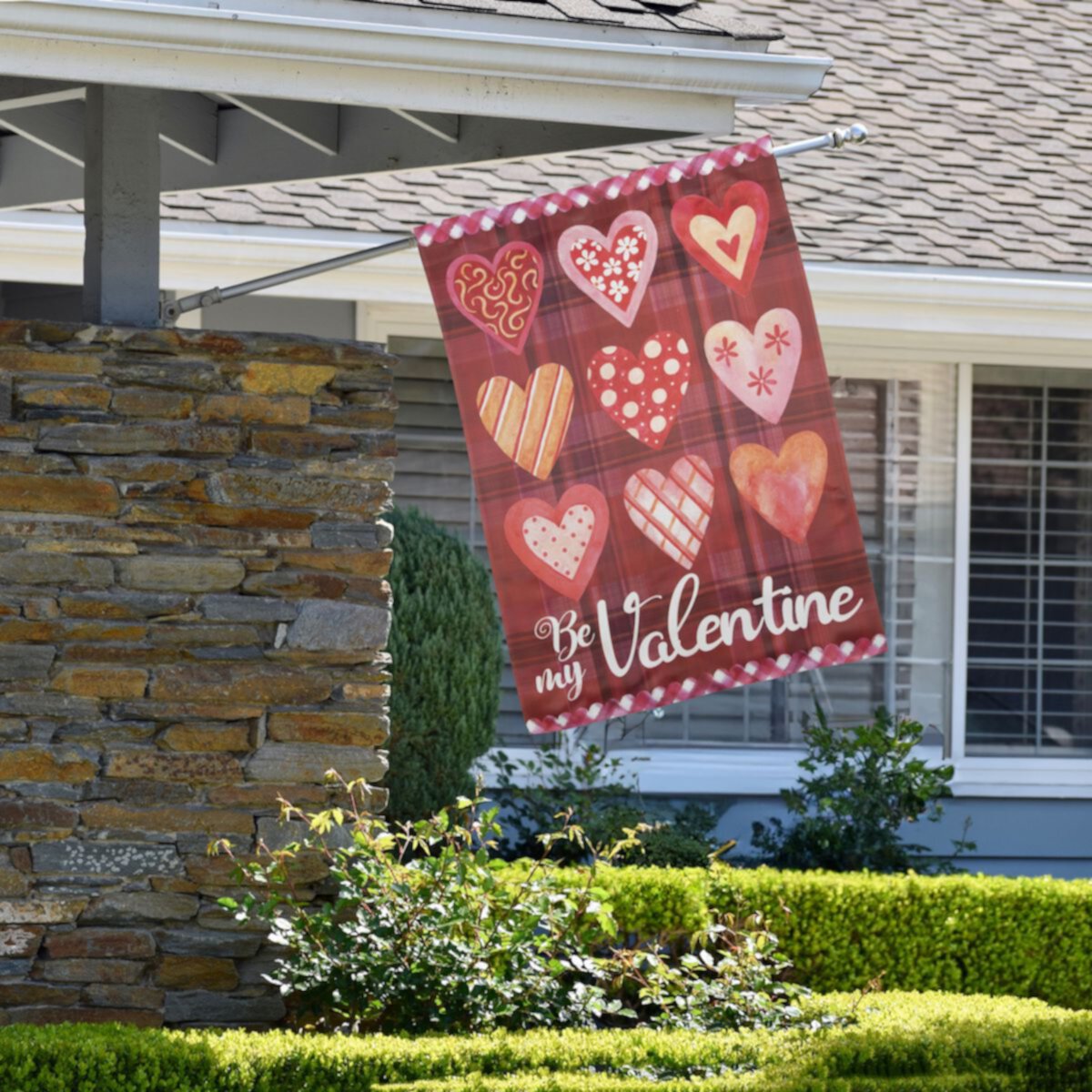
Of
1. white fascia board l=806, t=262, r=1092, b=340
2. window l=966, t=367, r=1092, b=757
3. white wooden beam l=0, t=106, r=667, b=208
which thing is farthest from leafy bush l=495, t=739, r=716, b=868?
white wooden beam l=0, t=106, r=667, b=208

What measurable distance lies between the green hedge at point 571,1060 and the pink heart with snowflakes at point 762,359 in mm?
1761

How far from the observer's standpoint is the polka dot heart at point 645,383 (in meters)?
4.86

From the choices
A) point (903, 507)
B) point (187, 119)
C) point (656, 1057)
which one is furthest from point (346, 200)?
point (656, 1057)

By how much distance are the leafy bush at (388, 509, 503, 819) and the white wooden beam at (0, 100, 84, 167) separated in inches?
92.3

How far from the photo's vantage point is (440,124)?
5.65 metres

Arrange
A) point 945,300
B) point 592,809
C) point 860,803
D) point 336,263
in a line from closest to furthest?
point 336,263 < point 592,809 < point 860,803 < point 945,300

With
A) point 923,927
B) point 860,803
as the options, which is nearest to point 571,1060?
point 923,927

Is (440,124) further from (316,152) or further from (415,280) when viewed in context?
(415,280)

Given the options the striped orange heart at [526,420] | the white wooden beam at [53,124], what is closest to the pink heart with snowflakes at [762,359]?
the striped orange heart at [526,420]

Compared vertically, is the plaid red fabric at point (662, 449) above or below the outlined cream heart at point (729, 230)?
below

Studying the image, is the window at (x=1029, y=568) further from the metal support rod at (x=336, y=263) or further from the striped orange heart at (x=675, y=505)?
the striped orange heart at (x=675, y=505)

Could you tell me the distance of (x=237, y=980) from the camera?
489 cm

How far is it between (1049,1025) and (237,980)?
2.42 metres

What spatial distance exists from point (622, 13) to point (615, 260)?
2.19ft
